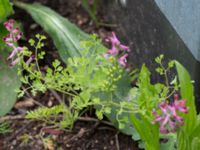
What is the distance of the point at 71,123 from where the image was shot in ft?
5.96

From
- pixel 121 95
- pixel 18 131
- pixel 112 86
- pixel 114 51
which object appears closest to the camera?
pixel 114 51

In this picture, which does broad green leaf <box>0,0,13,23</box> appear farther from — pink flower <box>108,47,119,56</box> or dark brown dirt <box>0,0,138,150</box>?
pink flower <box>108,47,119,56</box>

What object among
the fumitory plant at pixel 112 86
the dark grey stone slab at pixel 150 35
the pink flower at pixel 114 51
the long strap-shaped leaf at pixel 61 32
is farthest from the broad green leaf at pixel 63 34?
the pink flower at pixel 114 51

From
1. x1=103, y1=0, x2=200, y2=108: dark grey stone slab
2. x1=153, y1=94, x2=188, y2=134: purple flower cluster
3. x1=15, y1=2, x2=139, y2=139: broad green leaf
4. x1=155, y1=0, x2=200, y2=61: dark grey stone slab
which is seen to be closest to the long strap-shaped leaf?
x1=15, y1=2, x2=139, y2=139: broad green leaf

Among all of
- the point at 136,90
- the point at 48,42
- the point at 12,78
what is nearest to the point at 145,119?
the point at 136,90

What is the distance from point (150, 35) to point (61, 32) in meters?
0.41

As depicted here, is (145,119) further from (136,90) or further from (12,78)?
(12,78)

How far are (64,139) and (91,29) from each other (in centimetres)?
68

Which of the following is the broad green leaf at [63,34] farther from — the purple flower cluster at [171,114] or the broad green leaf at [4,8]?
the purple flower cluster at [171,114]

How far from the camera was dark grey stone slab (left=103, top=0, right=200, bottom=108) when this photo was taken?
155 cm

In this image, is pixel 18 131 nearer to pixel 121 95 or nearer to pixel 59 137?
pixel 59 137

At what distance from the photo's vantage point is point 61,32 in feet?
6.70

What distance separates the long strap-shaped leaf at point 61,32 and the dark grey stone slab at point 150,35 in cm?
19

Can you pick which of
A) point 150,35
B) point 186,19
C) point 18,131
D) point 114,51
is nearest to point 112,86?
point 114,51
